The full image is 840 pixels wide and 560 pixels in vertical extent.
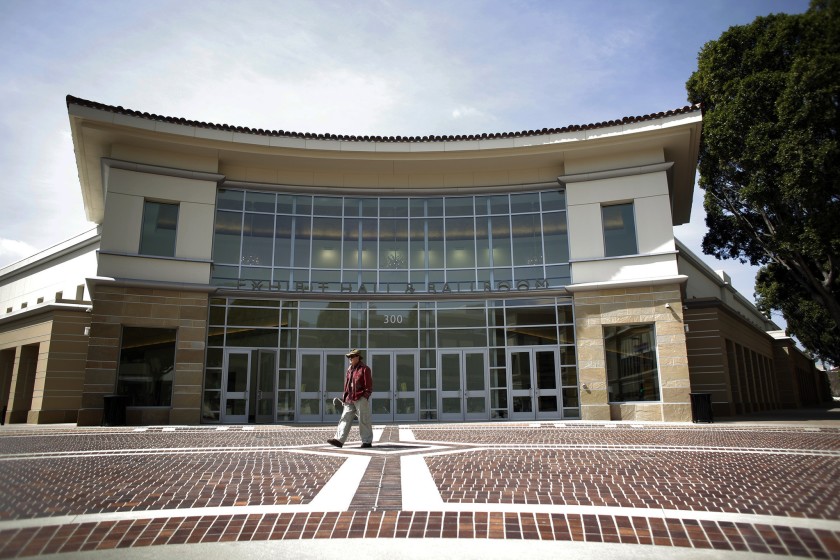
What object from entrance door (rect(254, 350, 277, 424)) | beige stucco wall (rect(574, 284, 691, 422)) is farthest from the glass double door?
beige stucco wall (rect(574, 284, 691, 422))

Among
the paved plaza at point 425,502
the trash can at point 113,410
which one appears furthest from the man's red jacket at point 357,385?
the trash can at point 113,410

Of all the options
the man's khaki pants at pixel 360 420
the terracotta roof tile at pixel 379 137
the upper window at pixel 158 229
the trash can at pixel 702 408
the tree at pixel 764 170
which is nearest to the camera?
the man's khaki pants at pixel 360 420

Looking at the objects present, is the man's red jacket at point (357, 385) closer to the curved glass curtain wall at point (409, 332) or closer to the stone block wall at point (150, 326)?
Answer: the curved glass curtain wall at point (409, 332)

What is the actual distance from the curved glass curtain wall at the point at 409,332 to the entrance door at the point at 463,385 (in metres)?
0.22

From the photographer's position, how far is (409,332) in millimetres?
20609

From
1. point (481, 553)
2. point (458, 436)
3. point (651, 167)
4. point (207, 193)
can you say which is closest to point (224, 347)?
point (207, 193)

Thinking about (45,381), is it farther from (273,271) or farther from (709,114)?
(709,114)

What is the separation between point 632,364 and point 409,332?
24.4 ft

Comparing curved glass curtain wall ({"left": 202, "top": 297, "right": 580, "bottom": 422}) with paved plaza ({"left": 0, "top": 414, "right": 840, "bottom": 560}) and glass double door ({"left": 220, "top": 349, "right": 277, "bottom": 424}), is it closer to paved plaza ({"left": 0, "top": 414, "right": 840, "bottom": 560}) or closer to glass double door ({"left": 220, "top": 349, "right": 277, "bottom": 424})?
glass double door ({"left": 220, "top": 349, "right": 277, "bottom": 424})

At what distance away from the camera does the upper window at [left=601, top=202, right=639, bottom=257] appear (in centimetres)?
1958

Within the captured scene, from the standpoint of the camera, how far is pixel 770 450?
9.83 meters

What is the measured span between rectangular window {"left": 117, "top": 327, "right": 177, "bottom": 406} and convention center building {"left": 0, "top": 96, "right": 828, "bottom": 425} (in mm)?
61

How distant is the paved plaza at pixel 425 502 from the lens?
13.7ft

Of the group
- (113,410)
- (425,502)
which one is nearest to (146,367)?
(113,410)
